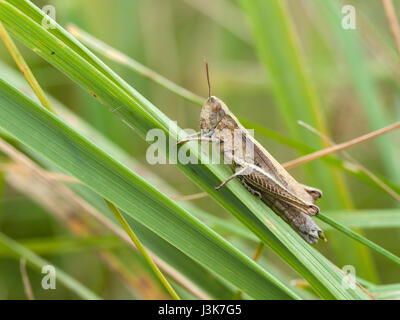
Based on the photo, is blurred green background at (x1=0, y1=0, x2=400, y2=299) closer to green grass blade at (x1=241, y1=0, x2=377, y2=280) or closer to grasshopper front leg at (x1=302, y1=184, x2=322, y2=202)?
green grass blade at (x1=241, y1=0, x2=377, y2=280)

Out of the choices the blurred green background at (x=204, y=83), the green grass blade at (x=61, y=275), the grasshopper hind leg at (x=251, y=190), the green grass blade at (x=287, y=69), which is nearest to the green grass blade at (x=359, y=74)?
the blurred green background at (x=204, y=83)

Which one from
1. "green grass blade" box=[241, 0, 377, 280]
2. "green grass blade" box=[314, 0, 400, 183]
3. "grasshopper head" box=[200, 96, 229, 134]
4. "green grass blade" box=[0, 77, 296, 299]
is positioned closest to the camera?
"green grass blade" box=[0, 77, 296, 299]

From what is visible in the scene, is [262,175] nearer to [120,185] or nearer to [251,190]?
[251,190]

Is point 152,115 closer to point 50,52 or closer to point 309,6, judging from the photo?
point 50,52

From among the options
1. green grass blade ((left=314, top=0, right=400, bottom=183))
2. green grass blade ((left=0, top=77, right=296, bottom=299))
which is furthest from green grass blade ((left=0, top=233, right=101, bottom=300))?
green grass blade ((left=314, top=0, right=400, bottom=183))

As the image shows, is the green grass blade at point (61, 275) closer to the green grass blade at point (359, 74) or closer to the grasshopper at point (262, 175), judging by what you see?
the grasshopper at point (262, 175)
